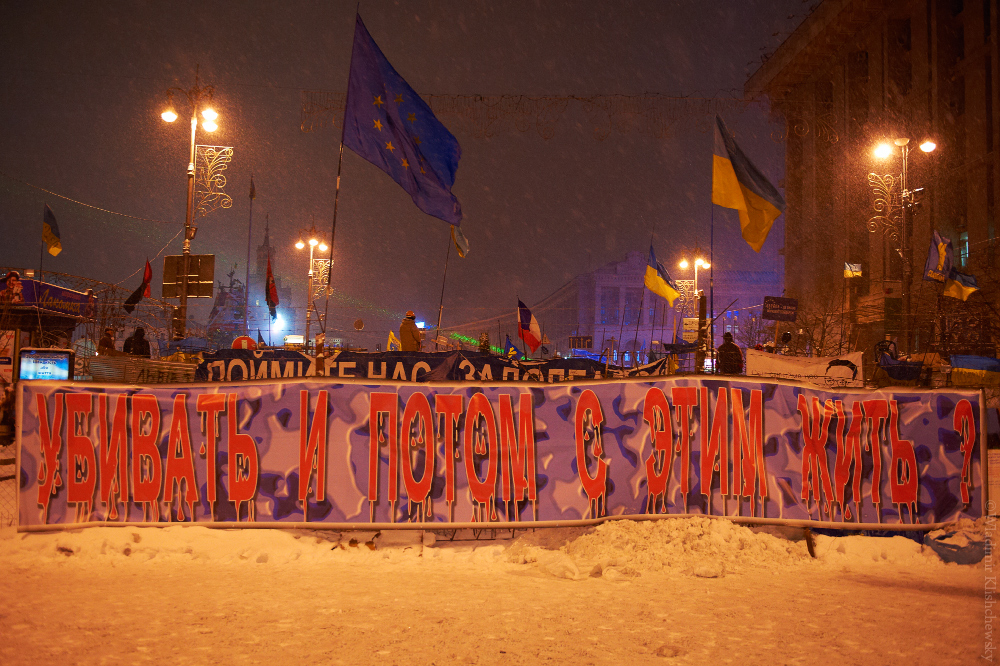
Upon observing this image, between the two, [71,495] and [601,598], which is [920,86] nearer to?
[601,598]

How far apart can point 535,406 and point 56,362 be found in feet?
34.6

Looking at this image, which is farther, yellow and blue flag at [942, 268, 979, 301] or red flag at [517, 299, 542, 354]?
red flag at [517, 299, 542, 354]

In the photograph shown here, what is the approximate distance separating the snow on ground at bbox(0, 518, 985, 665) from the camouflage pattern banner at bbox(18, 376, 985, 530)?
0.31m

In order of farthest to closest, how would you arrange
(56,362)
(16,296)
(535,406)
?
1. (16,296)
2. (56,362)
3. (535,406)

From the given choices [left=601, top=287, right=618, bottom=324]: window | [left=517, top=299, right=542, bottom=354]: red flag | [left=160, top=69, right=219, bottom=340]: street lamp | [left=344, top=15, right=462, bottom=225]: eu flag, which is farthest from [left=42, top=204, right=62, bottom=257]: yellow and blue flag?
[left=601, top=287, right=618, bottom=324]: window

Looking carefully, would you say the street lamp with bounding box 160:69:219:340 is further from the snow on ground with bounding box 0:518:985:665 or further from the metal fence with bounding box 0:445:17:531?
the snow on ground with bounding box 0:518:985:665

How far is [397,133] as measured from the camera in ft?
30.1

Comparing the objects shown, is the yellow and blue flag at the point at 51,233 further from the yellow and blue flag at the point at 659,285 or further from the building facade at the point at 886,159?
the building facade at the point at 886,159

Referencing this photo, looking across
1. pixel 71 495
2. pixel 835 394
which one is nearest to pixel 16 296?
pixel 71 495

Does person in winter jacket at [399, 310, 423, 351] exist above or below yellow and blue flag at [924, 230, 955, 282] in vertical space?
below

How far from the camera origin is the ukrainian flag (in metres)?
10.1

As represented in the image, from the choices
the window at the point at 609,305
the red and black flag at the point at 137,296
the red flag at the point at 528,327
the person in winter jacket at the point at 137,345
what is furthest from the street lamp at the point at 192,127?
the window at the point at 609,305

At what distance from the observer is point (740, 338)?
43469mm

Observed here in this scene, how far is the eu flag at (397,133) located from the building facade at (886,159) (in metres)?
15.2
